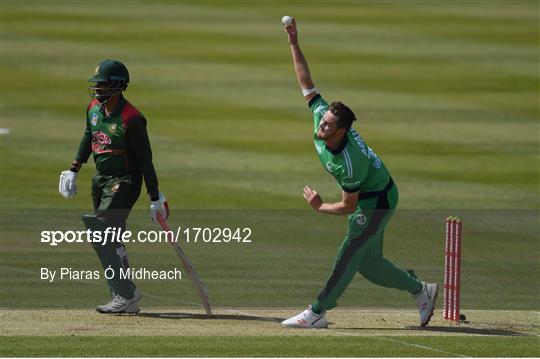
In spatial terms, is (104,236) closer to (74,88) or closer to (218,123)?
(218,123)

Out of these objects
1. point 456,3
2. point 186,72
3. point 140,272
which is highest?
point 456,3

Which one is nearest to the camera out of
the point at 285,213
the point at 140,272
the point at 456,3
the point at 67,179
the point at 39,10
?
the point at 67,179

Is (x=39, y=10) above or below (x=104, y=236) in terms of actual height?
above

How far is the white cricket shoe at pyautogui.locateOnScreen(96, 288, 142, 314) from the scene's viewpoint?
40.2ft

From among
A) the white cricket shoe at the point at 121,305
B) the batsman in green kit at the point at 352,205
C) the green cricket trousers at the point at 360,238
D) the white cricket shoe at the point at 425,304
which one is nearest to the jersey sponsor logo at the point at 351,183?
the batsman in green kit at the point at 352,205

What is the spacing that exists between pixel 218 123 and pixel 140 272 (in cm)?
1039

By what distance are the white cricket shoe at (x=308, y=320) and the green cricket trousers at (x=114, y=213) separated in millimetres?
1574

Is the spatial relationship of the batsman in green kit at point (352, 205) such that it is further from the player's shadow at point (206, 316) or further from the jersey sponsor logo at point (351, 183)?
the player's shadow at point (206, 316)

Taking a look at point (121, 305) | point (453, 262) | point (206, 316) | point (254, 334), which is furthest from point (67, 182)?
point (453, 262)

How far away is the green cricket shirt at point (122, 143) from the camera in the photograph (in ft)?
39.0

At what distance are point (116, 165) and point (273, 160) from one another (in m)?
10.5

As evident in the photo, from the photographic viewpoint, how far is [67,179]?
12547 mm

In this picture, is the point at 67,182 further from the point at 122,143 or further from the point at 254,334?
the point at 254,334

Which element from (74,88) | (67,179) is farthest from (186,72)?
(67,179)
